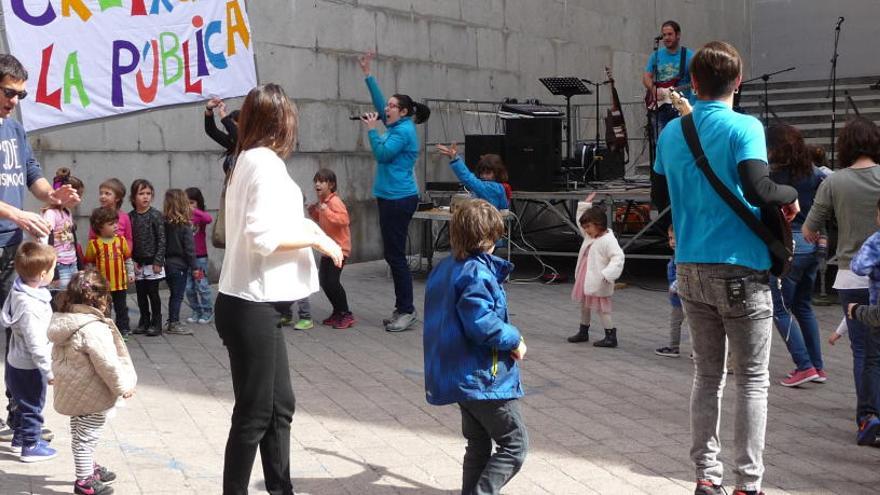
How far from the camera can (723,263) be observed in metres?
4.37

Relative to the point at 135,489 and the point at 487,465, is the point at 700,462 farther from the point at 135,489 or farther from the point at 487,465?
the point at 135,489

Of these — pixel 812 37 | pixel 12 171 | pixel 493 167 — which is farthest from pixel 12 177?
pixel 812 37

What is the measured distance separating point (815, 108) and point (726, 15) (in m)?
4.31

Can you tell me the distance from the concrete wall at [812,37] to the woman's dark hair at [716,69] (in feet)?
59.3

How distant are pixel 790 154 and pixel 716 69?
273cm

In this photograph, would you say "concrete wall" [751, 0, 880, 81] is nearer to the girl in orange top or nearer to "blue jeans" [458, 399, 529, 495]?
the girl in orange top

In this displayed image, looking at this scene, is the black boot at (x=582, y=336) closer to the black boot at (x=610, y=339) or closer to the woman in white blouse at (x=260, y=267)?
the black boot at (x=610, y=339)

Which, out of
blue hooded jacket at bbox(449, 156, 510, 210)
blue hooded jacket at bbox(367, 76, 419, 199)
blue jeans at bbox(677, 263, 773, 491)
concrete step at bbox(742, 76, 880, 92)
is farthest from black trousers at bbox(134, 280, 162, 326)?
concrete step at bbox(742, 76, 880, 92)

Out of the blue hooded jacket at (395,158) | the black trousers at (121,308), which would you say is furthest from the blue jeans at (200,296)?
the blue hooded jacket at (395,158)

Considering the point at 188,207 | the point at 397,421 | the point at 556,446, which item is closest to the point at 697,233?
the point at 556,446

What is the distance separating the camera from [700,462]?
15.1 ft

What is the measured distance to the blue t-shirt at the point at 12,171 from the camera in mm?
5141

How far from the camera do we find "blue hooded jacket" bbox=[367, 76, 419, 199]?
9117 millimetres

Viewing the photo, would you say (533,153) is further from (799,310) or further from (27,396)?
(27,396)
